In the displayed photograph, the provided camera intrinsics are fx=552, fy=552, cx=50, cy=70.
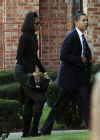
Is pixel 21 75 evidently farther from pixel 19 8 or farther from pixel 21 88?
pixel 19 8

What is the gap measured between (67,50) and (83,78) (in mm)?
406

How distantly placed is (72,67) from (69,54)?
0.57ft

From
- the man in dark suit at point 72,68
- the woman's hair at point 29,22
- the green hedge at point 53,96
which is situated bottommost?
the green hedge at point 53,96

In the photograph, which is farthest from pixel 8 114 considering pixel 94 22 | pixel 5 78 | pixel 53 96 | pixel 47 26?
pixel 47 26

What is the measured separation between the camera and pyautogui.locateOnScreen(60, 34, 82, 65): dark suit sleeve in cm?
689

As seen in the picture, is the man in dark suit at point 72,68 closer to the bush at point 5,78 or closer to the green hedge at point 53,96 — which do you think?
the green hedge at point 53,96

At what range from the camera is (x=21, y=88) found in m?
7.38

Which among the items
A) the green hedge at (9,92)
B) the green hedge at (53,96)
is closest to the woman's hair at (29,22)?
the green hedge at (53,96)

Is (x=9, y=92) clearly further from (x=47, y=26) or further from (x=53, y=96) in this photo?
(x=47, y=26)

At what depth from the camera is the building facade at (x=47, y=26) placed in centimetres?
1127

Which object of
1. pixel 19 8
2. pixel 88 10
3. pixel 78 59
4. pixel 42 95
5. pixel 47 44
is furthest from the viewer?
pixel 47 44

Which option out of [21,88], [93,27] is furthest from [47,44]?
[21,88]

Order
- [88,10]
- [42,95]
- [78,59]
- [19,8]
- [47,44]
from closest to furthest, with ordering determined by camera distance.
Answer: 1. [78,59]
2. [42,95]
3. [88,10]
4. [19,8]
5. [47,44]

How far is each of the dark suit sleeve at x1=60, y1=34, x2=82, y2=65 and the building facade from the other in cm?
411
